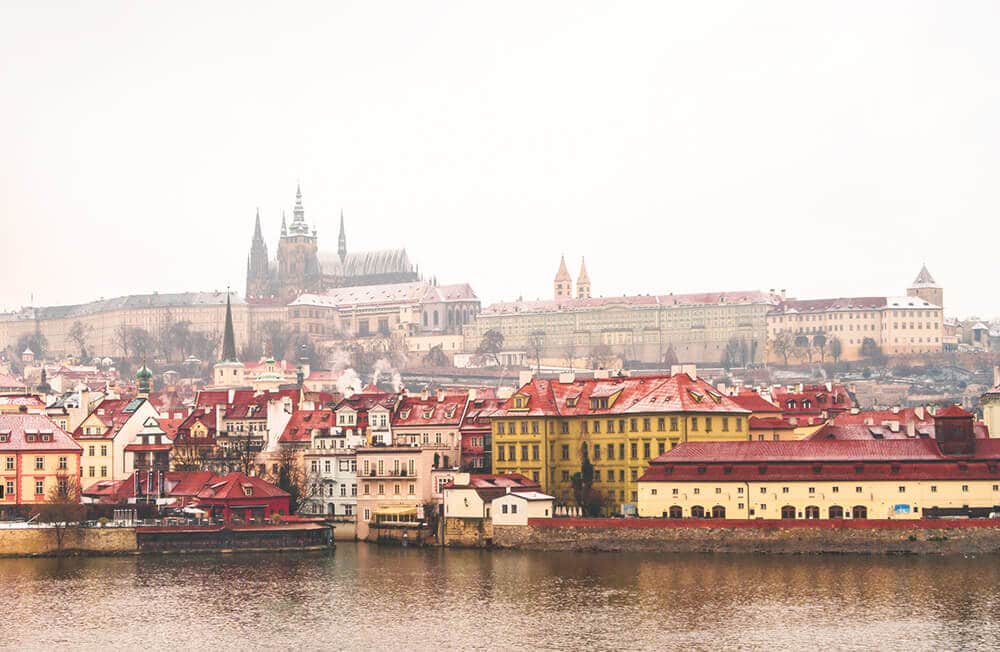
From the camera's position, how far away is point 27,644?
54.8 metres

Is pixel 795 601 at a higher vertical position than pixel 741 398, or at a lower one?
lower

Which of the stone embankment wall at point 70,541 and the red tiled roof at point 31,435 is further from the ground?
the red tiled roof at point 31,435

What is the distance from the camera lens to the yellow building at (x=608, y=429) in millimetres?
84750

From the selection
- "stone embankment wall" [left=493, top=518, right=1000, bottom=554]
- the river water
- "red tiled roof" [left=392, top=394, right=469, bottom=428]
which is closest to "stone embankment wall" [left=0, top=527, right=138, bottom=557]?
the river water

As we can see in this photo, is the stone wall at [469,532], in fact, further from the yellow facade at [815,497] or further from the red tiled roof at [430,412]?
the red tiled roof at [430,412]

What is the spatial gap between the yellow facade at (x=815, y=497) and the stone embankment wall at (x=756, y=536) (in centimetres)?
219

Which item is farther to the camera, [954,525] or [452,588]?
[954,525]

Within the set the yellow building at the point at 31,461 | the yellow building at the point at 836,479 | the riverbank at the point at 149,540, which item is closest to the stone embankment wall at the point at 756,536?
the yellow building at the point at 836,479

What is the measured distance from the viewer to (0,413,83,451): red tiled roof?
84.5m

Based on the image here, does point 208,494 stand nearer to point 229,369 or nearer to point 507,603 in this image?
point 507,603

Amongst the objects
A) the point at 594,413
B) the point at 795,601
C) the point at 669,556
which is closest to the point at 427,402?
the point at 594,413

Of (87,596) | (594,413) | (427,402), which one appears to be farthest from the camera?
(427,402)

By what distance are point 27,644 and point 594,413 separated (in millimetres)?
36635

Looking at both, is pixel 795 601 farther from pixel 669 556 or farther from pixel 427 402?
pixel 427 402
